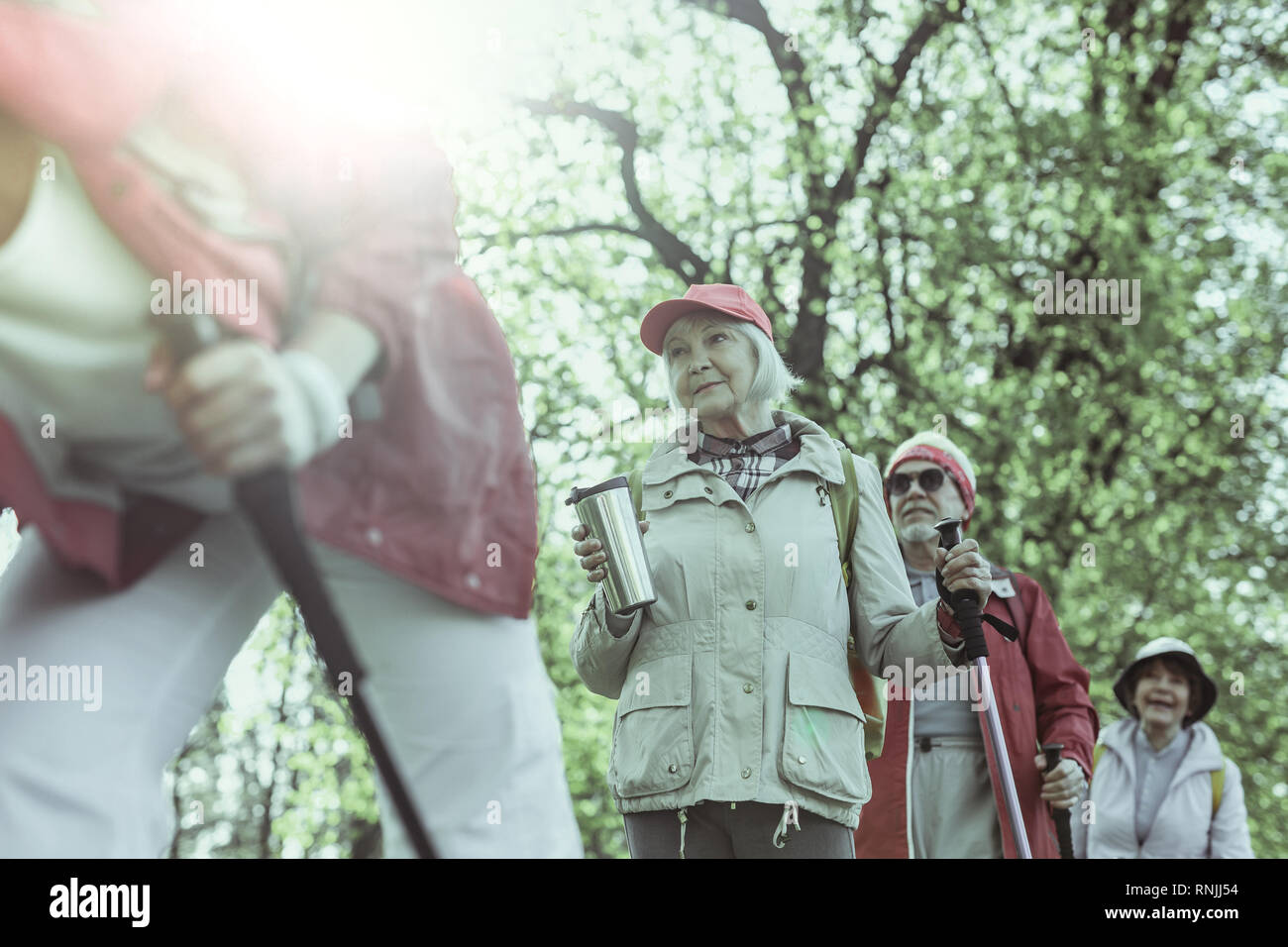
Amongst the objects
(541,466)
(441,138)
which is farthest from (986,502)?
(441,138)

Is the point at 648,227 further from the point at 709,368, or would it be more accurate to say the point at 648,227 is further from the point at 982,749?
the point at 709,368

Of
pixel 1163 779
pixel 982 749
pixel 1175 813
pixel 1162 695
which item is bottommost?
pixel 1175 813

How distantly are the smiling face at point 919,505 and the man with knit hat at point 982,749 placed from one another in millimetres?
318

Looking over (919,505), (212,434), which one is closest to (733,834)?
(212,434)

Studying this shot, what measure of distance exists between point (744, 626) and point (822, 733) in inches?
9.2

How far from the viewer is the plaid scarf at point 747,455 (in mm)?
2572

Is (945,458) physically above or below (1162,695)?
above

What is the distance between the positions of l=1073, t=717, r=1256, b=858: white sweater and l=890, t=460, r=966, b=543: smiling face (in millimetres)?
1117

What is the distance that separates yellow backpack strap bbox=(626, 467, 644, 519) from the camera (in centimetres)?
258

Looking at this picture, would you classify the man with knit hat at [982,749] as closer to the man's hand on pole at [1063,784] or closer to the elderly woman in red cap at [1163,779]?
the man's hand on pole at [1063,784]

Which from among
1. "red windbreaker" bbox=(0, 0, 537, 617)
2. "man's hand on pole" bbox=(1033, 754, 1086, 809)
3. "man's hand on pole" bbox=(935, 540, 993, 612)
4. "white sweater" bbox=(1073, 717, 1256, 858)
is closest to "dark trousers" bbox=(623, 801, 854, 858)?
"man's hand on pole" bbox=(935, 540, 993, 612)

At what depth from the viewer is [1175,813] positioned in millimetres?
4188

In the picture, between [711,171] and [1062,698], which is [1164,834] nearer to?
[1062,698]
